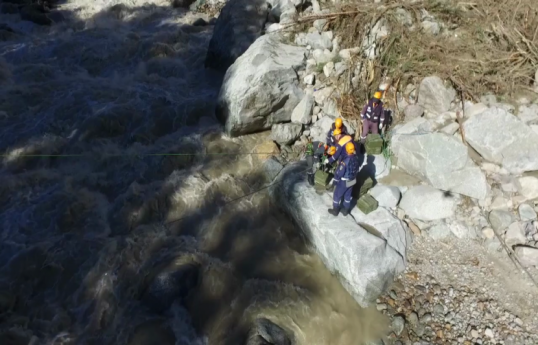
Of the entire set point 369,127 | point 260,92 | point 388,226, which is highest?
point 260,92

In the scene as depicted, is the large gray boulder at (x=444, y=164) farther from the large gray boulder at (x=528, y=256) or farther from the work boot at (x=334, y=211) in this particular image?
the work boot at (x=334, y=211)

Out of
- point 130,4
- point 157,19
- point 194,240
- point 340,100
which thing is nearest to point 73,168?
point 194,240

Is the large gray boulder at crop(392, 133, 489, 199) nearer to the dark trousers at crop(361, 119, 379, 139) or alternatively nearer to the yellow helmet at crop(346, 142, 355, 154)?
the dark trousers at crop(361, 119, 379, 139)

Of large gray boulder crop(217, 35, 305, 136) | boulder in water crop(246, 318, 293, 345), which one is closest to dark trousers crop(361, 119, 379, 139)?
large gray boulder crop(217, 35, 305, 136)

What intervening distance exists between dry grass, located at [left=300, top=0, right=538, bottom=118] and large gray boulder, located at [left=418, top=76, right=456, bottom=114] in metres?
0.25

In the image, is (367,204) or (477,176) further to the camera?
(477,176)

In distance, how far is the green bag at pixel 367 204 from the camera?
268 inches

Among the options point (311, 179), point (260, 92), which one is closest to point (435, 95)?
point (311, 179)

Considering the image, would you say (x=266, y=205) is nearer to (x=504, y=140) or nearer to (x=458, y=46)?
(x=504, y=140)

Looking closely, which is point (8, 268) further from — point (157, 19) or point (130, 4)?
point (130, 4)

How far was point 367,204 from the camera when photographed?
6.79m

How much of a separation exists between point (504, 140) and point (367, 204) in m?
2.76

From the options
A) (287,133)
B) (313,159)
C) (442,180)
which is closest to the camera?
(442,180)

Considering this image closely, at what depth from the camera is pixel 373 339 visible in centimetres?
579
